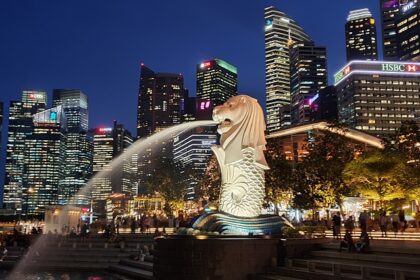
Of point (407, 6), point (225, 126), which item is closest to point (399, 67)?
point (407, 6)

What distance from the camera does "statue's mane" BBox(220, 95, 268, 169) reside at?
61.4 feet

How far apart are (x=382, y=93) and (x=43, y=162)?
128 m

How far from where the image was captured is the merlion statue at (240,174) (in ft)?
57.0

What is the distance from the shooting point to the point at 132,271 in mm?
22031

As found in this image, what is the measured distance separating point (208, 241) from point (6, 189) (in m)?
178

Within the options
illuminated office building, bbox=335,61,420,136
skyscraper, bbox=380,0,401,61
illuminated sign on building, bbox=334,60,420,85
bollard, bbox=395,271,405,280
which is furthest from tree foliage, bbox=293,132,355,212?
skyscraper, bbox=380,0,401,61

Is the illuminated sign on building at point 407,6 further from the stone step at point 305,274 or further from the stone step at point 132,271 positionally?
the stone step at point 305,274

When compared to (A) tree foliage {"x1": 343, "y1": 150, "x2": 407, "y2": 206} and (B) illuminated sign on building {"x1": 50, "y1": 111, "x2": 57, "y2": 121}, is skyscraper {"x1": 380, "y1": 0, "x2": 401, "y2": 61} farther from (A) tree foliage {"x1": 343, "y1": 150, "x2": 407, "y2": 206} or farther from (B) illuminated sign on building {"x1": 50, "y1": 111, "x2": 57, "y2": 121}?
(A) tree foliage {"x1": 343, "y1": 150, "x2": 407, "y2": 206}

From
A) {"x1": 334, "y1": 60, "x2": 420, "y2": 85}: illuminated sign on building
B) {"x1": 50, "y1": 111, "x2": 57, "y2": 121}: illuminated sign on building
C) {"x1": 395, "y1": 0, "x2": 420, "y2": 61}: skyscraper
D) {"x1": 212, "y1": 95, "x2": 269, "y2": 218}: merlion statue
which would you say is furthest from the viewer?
{"x1": 50, "y1": 111, "x2": 57, "y2": 121}: illuminated sign on building

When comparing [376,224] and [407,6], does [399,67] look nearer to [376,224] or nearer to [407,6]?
[407,6]

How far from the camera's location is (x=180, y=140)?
15225 centimetres

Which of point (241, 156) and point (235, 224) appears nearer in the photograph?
point (235, 224)

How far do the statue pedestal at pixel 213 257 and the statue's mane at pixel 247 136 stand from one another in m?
4.01

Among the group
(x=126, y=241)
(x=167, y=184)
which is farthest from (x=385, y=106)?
(x=126, y=241)
